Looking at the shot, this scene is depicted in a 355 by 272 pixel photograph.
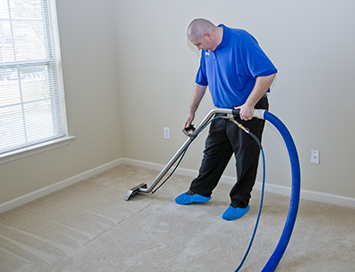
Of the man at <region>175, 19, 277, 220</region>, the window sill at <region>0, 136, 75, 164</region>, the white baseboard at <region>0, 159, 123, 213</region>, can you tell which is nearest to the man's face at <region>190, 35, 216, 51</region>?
the man at <region>175, 19, 277, 220</region>

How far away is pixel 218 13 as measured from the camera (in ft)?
9.33

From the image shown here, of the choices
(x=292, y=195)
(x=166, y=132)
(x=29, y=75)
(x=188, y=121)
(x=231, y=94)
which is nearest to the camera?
(x=292, y=195)

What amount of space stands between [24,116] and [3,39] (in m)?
0.57

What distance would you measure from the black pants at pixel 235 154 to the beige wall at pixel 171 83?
488mm

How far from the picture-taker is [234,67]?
7.22 ft

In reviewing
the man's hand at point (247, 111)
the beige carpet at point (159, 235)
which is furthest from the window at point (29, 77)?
the man's hand at point (247, 111)

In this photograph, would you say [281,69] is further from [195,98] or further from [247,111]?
[247,111]

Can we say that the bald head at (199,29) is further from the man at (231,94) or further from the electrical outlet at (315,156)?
the electrical outlet at (315,156)

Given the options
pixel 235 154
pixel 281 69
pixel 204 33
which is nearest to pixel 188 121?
pixel 235 154

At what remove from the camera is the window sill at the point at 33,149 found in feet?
8.64

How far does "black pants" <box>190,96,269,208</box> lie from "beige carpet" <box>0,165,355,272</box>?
152 mm

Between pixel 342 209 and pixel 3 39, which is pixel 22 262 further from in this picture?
pixel 342 209

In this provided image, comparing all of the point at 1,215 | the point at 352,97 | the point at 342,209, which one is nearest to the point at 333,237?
the point at 342,209

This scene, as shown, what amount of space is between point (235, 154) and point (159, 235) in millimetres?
717
